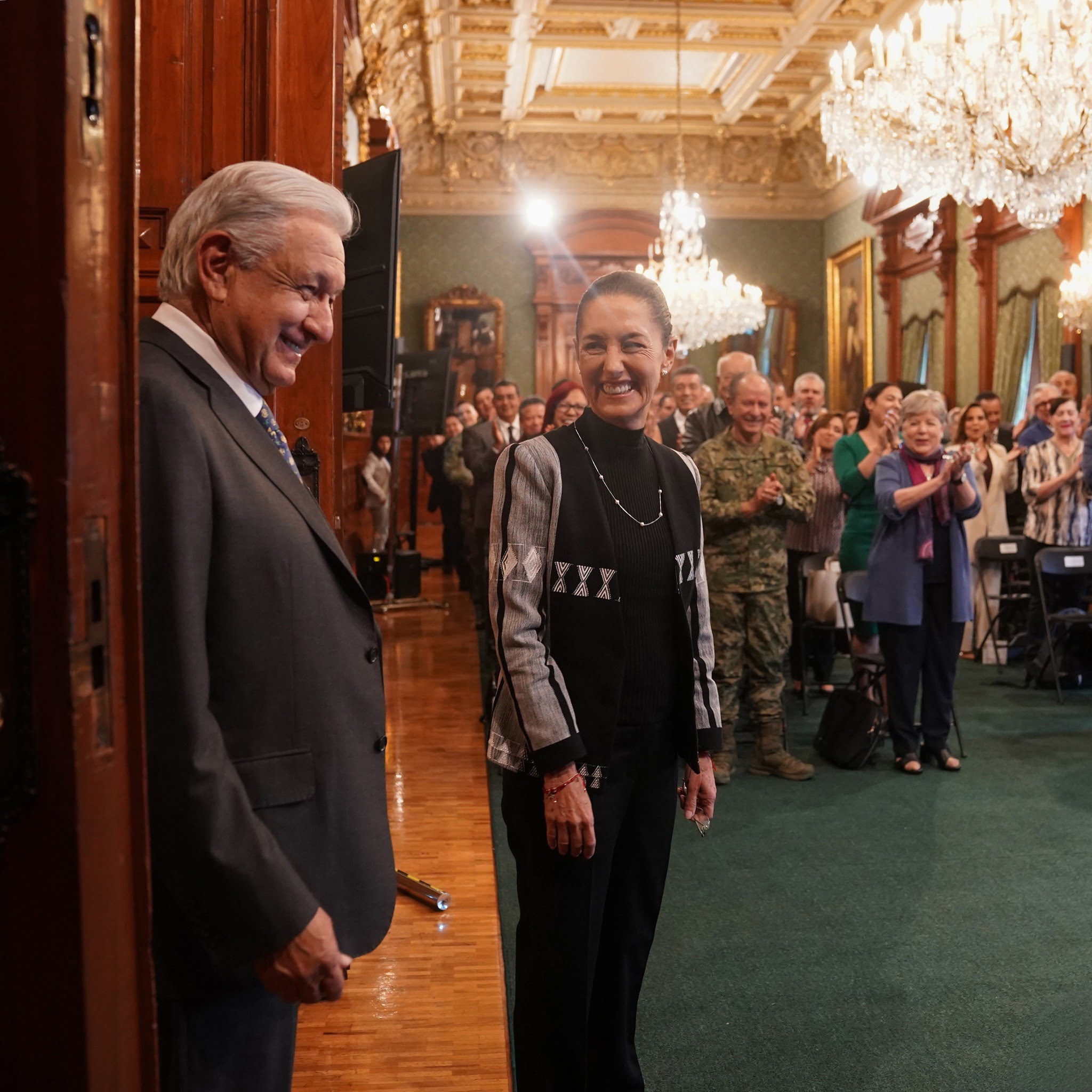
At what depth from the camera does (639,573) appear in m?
1.91

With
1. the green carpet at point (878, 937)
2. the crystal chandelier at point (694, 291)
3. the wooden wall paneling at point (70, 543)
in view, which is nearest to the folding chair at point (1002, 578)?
the green carpet at point (878, 937)

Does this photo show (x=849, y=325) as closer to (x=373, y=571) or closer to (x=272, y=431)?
(x=373, y=571)

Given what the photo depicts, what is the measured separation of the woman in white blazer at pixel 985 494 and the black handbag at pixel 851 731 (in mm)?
2751

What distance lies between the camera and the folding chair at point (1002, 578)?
6.75 metres

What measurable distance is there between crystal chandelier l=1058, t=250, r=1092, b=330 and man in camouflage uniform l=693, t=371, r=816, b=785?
4.55 metres

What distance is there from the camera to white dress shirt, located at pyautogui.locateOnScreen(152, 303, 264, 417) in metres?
1.22

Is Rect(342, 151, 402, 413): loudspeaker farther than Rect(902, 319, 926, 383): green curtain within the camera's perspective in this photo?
No

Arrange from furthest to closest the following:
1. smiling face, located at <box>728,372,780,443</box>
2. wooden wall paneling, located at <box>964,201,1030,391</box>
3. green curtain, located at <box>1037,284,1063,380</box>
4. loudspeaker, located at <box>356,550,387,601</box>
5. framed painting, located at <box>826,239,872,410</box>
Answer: framed painting, located at <box>826,239,872,410</box> → wooden wall paneling, located at <box>964,201,1030,391</box> → green curtain, located at <box>1037,284,1063,380</box> → loudspeaker, located at <box>356,550,387,601</box> → smiling face, located at <box>728,372,780,443</box>

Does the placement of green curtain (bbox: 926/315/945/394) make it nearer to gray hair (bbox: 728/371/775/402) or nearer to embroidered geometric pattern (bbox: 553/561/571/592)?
gray hair (bbox: 728/371/775/402)

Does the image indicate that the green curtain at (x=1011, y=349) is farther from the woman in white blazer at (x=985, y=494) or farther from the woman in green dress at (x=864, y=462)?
the woman in green dress at (x=864, y=462)

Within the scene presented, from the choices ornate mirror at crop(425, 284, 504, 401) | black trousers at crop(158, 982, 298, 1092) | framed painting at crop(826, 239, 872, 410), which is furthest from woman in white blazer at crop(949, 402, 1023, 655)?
ornate mirror at crop(425, 284, 504, 401)

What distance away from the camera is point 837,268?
15.9 metres

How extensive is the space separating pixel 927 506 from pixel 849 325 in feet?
37.6

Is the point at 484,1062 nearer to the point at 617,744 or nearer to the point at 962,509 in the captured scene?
the point at 617,744
